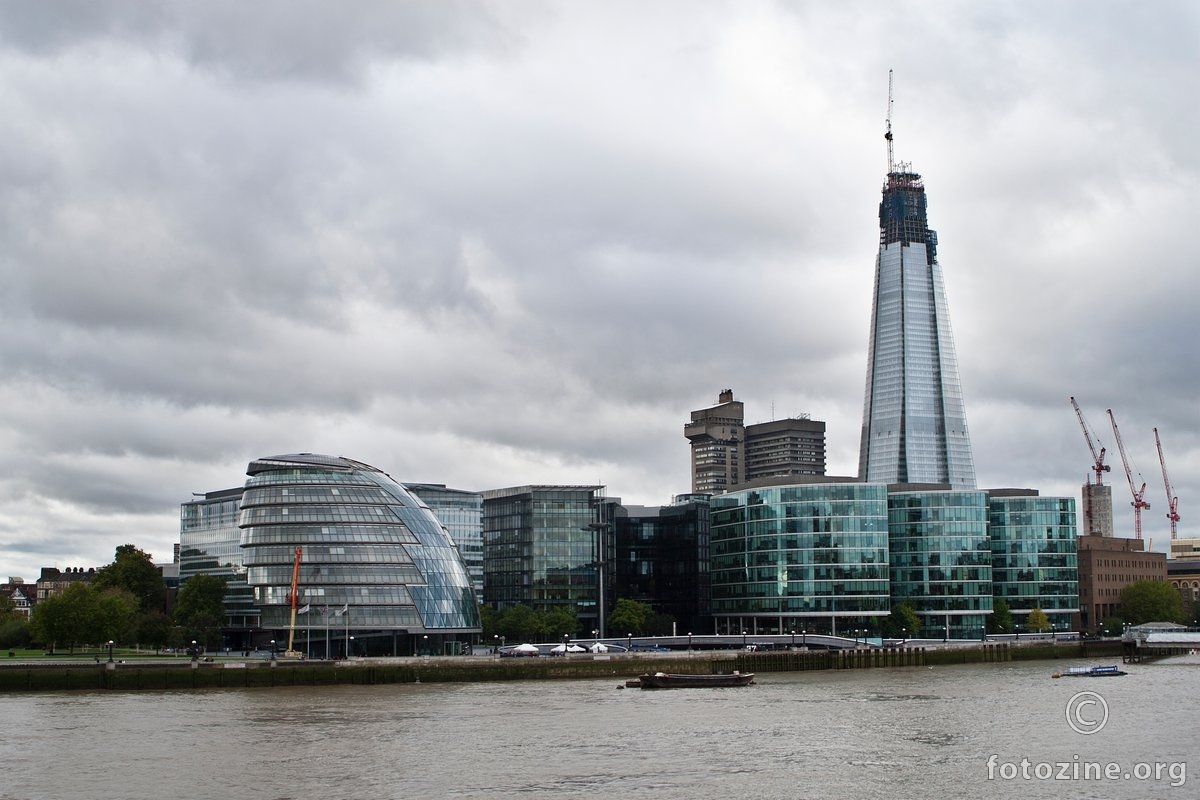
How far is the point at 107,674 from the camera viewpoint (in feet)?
331

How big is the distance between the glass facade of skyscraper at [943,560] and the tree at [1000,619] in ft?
5.44

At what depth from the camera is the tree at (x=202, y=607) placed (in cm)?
13550

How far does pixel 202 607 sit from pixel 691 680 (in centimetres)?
5452

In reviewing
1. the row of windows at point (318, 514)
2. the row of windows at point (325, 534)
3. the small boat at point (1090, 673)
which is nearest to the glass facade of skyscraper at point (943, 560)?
the small boat at point (1090, 673)

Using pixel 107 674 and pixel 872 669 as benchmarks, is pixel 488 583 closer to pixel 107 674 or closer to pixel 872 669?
pixel 872 669

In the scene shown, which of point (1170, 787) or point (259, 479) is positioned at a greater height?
point (259, 479)

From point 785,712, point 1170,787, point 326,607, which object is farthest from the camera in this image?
point 326,607

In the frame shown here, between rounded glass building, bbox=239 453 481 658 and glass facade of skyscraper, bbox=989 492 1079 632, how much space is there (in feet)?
260

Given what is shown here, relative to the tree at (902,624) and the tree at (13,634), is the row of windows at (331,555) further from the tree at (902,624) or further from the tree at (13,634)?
the tree at (902,624)

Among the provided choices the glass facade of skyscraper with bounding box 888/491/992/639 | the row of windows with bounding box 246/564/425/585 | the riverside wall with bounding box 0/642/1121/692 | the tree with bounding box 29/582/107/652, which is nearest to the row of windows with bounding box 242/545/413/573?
the row of windows with bounding box 246/564/425/585

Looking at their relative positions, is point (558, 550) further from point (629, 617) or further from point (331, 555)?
point (331, 555)

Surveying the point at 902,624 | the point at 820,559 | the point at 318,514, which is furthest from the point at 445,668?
the point at 902,624

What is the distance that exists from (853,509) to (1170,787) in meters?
123

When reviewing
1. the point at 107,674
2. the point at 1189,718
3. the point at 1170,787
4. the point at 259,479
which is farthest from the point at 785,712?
the point at 259,479
